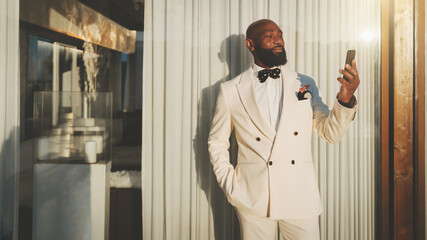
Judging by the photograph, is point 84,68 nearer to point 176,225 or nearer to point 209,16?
point 209,16

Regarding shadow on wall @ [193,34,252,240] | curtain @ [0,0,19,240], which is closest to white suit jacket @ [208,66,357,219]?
shadow on wall @ [193,34,252,240]

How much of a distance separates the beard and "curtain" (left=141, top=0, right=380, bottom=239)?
43 cm

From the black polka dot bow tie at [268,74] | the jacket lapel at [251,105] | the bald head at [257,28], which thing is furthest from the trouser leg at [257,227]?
the bald head at [257,28]

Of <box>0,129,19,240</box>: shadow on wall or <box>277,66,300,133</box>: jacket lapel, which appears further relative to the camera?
<box>0,129,19,240</box>: shadow on wall

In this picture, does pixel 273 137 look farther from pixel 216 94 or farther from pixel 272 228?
pixel 216 94

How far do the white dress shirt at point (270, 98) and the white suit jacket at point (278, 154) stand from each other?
0.15ft

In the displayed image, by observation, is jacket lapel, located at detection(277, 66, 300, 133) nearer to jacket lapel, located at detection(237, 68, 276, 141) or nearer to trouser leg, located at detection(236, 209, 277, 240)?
jacket lapel, located at detection(237, 68, 276, 141)

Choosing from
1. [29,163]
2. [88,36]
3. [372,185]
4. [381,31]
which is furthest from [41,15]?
[372,185]

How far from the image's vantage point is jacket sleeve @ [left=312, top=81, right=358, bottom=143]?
196 cm

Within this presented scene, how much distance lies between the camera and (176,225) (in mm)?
2678

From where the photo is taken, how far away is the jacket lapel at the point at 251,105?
205 centimetres

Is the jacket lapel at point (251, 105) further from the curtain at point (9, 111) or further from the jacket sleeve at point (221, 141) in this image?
the curtain at point (9, 111)

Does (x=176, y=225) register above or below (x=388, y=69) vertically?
below

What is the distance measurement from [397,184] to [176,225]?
1.77m
